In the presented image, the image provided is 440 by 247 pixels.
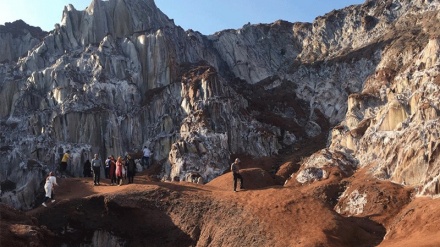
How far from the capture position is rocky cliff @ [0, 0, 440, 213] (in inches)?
1544

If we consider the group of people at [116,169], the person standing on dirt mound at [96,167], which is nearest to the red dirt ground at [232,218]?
the group of people at [116,169]

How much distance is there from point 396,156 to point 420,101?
233 inches

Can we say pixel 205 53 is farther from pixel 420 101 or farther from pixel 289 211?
pixel 289 211

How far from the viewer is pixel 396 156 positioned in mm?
33656

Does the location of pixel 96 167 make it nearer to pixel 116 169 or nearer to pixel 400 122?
pixel 116 169

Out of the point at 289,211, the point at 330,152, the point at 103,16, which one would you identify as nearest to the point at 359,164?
the point at 330,152

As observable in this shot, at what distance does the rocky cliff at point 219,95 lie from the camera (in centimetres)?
3922

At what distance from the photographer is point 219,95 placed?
54312mm

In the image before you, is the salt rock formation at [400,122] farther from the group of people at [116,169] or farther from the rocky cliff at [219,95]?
the group of people at [116,169]

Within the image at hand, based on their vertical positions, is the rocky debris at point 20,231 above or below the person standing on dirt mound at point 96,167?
below

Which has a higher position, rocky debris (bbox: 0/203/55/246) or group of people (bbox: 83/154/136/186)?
group of people (bbox: 83/154/136/186)

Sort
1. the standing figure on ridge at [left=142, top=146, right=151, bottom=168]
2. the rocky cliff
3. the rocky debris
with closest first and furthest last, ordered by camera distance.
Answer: the rocky debris < the rocky cliff < the standing figure on ridge at [left=142, top=146, right=151, bottom=168]

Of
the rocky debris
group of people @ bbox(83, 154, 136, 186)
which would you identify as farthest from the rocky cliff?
the rocky debris

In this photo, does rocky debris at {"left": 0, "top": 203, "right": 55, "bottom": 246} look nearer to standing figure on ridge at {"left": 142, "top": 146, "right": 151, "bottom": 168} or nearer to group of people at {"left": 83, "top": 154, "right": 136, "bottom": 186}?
group of people at {"left": 83, "top": 154, "right": 136, "bottom": 186}
